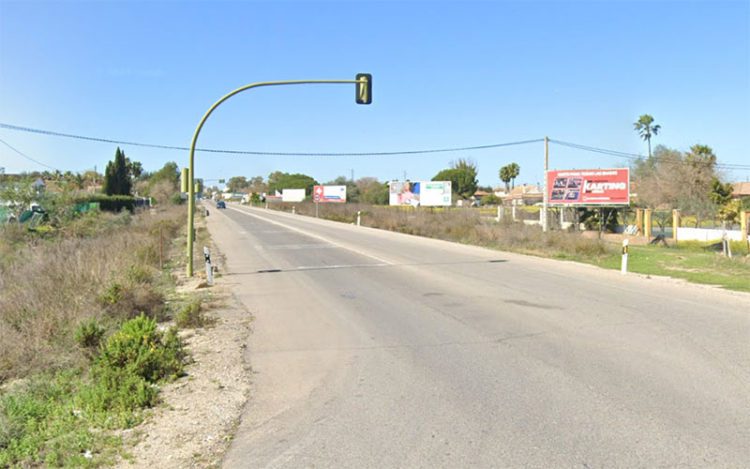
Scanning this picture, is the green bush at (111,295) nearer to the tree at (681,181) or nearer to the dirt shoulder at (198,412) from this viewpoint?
the dirt shoulder at (198,412)

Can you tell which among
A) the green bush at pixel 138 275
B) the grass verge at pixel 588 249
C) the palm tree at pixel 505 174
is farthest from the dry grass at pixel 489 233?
the palm tree at pixel 505 174

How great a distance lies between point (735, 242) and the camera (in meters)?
32.0

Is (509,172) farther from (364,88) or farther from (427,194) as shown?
(364,88)

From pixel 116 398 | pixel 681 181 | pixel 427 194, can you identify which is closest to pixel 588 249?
pixel 116 398

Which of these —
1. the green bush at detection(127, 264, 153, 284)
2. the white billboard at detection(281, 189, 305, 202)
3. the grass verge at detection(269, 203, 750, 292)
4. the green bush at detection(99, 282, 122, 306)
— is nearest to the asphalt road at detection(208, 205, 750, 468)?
the green bush at detection(127, 264, 153, 284)

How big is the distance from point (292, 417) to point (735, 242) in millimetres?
33419

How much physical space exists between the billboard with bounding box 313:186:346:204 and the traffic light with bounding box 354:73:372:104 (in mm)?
71912

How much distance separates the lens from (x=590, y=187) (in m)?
41.8

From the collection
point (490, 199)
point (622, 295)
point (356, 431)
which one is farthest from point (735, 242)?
point (490, 199)

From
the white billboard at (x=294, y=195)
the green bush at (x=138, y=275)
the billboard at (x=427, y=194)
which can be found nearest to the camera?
the green bush at (x=138, y=275)

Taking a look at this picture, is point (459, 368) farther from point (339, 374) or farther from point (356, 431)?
point (356, 431)

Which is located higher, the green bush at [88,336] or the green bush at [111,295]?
the green bush at [111,295]

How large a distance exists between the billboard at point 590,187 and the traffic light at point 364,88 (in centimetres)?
2801

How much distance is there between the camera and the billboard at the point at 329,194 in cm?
9081
